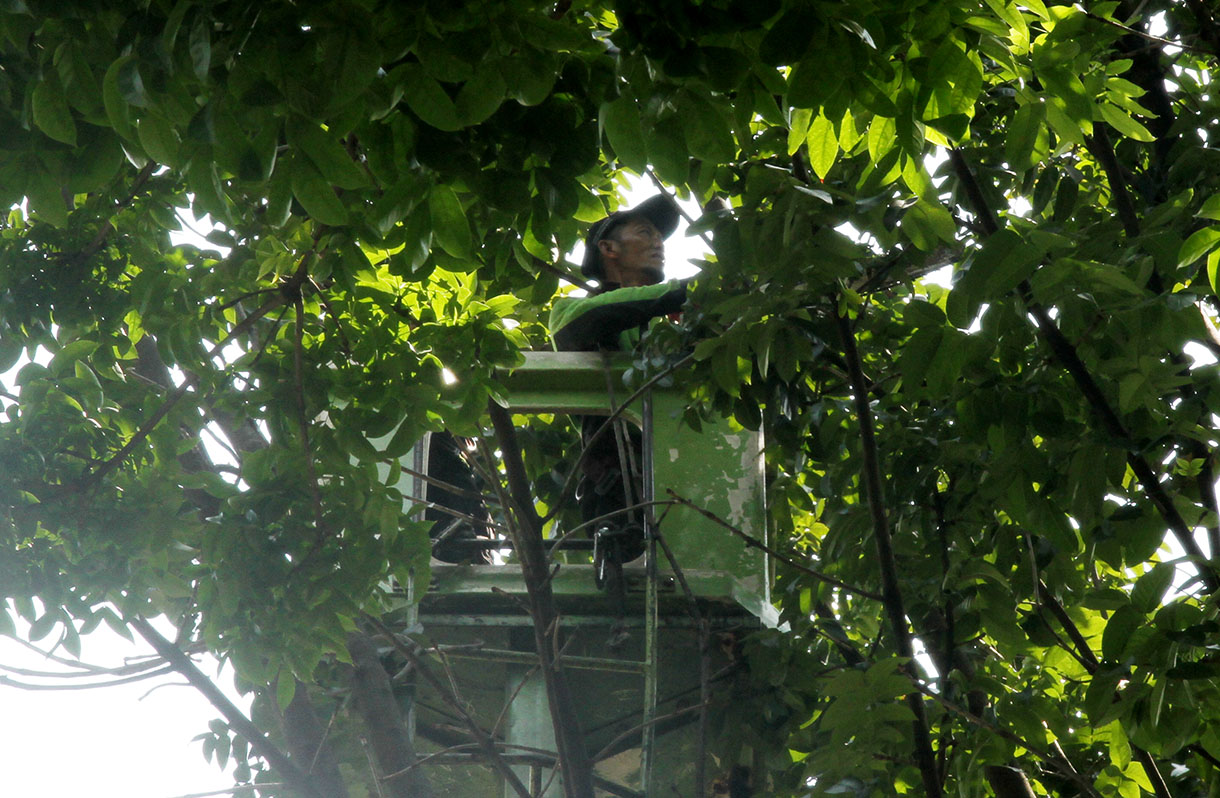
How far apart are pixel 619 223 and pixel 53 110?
3463 millimetres

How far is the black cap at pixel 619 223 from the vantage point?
5.49 metres

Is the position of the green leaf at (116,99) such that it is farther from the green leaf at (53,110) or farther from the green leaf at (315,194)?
the green leaf at (315,194)

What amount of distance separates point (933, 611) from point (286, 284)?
2.20 meters

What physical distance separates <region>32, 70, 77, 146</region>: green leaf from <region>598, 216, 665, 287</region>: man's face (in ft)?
11.1

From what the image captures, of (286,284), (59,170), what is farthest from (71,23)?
(286,284)

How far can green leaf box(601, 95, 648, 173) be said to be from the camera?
216 cm

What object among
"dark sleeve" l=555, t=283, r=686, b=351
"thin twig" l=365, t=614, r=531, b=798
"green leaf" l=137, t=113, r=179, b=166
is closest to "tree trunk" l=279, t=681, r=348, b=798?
"thin twig" l=365, t=614, r=531, b=798

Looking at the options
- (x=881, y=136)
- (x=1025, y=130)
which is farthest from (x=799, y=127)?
(x=1025, y=130)

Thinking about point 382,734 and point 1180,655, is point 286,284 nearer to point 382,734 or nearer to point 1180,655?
point 382,734

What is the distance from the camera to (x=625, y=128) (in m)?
2.17

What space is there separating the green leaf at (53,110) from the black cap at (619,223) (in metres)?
3.38

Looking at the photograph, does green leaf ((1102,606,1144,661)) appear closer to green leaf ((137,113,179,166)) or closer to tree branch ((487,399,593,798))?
tree branch ((487,399,593,798))

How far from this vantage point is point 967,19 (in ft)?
7.21

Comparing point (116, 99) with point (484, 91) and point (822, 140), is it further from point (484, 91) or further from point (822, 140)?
point (822, 140)
